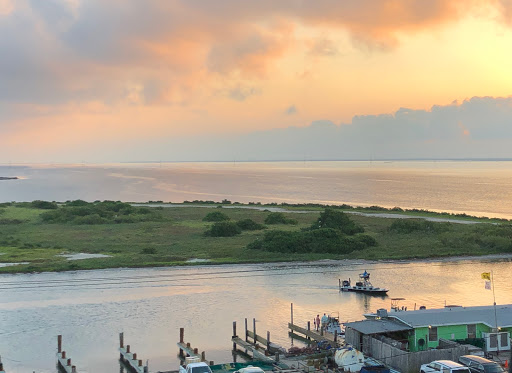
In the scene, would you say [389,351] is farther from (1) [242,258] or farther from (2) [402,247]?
(2) [402,247]

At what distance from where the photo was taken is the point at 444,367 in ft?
85.2

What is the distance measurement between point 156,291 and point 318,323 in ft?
57.0

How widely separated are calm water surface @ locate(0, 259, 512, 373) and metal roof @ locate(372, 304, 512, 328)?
28.2 feet

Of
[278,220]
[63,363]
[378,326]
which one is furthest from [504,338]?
[278,220]

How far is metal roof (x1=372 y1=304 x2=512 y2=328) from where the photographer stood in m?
31.6

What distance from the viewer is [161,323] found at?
40.9 m

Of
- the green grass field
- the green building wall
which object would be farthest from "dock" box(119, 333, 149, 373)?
the green grass field

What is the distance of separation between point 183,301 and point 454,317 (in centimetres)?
2263

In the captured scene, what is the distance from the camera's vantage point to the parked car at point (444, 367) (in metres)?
25.8

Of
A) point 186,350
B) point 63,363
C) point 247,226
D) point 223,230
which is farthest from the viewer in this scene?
point 247,226

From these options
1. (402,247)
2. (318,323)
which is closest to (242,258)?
(402,247)

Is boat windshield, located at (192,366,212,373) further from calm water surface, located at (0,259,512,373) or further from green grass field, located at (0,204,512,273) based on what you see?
green grass field, located at (0,204,512,273)

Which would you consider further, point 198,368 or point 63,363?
point 63,363

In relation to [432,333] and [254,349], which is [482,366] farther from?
[254,349]
